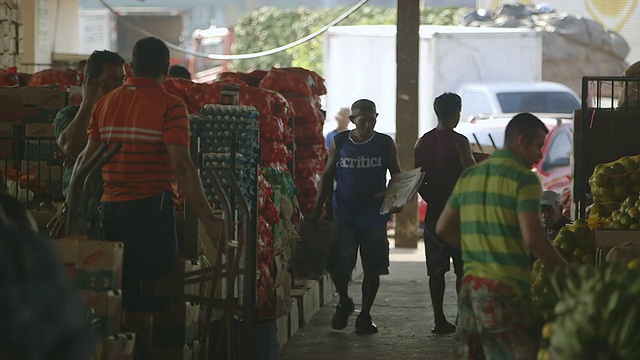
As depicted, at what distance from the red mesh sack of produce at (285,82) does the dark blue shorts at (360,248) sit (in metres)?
1.92

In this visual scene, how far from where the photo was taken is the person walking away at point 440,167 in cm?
952

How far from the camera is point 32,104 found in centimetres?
909

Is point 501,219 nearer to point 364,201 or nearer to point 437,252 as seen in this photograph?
point 437,252

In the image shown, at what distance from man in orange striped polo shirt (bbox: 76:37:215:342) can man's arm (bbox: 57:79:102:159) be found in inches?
24.0

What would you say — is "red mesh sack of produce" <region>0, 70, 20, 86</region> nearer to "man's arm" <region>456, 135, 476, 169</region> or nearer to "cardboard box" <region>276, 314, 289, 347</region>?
"cardboard box" <region>276, 314, 289, 347</region>

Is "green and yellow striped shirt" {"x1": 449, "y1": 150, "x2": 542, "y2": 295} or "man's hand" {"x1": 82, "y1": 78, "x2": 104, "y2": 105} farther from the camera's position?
"man's hand" {"x1": 82, "y1": 78, "x2": 104, "y2": 105}

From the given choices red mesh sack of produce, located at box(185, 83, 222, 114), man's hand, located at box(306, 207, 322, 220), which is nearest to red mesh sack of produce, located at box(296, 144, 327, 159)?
man's hand, located at box(306, 207, 322, 220)

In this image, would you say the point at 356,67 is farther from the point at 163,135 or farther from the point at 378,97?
the point at 163,135

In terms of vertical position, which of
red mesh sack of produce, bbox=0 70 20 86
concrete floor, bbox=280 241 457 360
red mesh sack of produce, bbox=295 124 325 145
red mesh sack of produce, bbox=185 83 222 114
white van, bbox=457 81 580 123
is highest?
white van, bbox=457 81 580 123

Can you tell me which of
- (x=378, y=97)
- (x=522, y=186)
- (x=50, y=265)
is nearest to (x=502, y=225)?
(x=522, y=186)

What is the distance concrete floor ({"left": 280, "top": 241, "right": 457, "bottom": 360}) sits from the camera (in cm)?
892

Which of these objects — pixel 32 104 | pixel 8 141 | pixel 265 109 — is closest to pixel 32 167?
pixel 8 141

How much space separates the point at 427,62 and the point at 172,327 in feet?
55.9

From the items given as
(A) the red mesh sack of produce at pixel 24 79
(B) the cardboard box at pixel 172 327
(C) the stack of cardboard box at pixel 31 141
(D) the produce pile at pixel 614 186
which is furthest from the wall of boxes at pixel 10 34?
(D) the produce pile at pixel 614 186
